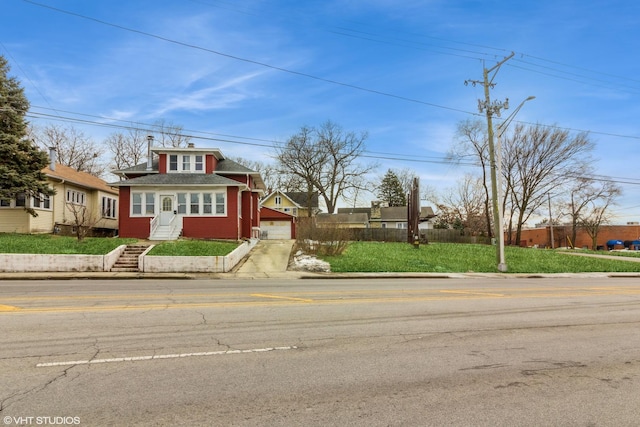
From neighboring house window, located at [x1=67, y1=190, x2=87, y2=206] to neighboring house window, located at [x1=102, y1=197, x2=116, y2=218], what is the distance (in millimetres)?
2239

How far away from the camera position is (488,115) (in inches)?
985

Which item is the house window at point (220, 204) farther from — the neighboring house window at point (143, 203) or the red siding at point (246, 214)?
the neighboring house window at point (143, 203)

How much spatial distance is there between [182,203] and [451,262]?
1728cm

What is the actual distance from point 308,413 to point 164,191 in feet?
85.6

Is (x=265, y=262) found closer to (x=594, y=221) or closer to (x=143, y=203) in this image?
(x=143, y=203)

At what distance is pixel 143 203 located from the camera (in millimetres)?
27594

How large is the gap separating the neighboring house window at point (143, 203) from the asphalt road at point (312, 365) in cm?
1870

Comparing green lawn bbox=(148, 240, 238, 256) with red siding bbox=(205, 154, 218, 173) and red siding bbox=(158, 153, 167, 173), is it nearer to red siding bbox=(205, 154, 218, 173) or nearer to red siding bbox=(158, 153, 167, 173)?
red siding bbox=(205, 154, 218, 173)

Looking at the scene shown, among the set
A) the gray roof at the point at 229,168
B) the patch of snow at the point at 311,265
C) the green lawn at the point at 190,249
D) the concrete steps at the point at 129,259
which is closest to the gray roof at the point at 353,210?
the gray roof at the point at 229,168

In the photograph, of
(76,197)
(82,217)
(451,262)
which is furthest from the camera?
(76,197)

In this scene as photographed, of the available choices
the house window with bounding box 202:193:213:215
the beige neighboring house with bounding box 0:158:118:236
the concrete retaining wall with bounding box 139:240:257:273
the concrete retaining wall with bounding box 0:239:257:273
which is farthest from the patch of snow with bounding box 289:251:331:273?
the beige neighboring house with bounding box 0:158:118:236

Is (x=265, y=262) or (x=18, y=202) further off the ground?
(x=18, y=202)

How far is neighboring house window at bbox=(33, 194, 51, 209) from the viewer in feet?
87.6

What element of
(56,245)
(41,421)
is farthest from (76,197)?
(41,421)
